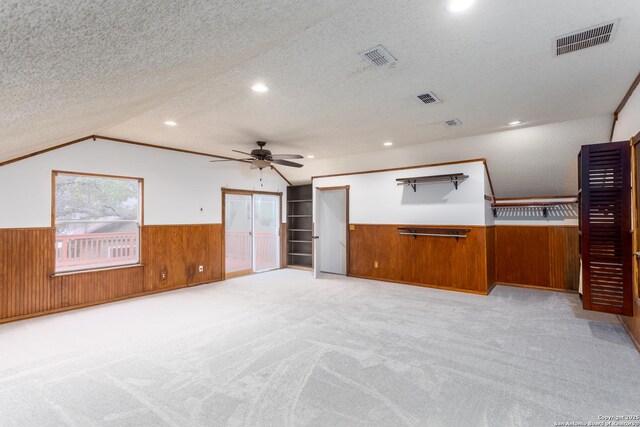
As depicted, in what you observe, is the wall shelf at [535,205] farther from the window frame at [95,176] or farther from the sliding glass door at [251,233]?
the window frame at [95,176]

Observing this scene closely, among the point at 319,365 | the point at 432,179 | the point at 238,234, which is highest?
the point at 432,179

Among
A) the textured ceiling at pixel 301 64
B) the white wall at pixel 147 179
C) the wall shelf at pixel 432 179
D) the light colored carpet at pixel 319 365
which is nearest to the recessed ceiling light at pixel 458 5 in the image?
the textured ceiling at pixel 301 64

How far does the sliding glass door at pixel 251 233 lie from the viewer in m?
6.96

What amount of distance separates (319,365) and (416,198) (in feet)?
13.6

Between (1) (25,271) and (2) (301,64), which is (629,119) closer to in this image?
(2) (301,64)

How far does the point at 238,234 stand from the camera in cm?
714

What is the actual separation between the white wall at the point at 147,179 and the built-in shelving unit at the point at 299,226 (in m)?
0.84

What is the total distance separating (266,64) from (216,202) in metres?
4.31

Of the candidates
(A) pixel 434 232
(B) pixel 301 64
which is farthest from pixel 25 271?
(A) pixel 434 232

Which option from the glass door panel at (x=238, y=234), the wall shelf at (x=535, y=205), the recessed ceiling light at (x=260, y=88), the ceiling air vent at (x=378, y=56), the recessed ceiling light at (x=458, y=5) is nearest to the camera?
the recessed ceiling light at (x=458, y=5)

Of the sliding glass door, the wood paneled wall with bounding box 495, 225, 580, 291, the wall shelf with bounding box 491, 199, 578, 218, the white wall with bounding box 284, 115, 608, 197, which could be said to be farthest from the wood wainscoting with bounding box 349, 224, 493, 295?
the sliding glass door

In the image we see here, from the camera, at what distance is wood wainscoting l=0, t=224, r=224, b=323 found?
4.09 metres

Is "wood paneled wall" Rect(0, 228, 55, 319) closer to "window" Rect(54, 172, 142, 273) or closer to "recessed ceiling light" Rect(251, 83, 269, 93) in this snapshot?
"window" Rect(54, 172, 142, 273)

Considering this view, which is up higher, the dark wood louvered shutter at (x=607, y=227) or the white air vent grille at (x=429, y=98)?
the white air vent grille at (x=429, y=98)
